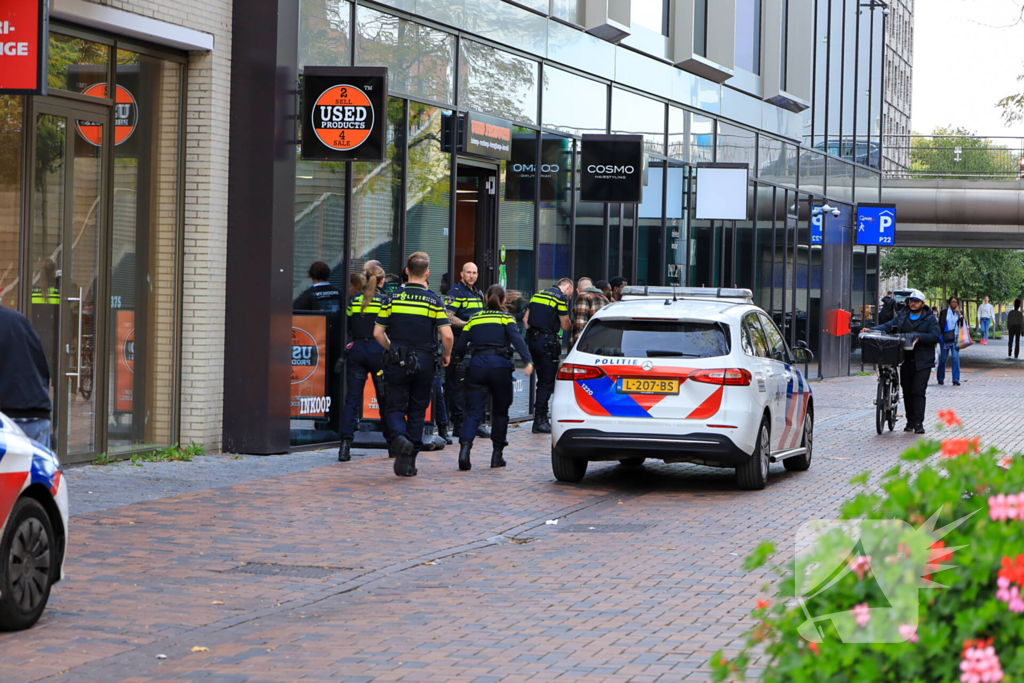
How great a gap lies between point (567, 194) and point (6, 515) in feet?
49.5

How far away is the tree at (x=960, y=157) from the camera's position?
143 feet

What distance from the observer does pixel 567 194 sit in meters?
20.9

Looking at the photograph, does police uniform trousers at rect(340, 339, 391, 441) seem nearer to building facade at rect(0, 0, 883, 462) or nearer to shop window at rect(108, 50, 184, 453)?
A: building facade at rect(0, 0, 883, 462)

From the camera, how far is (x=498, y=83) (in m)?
18.7

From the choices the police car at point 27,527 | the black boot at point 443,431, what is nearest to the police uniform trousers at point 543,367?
the black boot at point 443,431

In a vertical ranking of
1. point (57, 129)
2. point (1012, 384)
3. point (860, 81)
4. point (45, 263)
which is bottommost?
point (1012, 384)

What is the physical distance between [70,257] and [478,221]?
23.9ft

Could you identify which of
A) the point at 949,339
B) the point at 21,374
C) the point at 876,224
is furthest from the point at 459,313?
the point at 876,224

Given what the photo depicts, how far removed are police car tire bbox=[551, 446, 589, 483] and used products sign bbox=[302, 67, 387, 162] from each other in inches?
153

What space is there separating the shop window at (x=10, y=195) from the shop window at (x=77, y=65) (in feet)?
1.72

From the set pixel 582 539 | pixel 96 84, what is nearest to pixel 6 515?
pixel 582 539

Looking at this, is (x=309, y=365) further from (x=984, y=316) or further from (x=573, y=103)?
(x=984, y=316)

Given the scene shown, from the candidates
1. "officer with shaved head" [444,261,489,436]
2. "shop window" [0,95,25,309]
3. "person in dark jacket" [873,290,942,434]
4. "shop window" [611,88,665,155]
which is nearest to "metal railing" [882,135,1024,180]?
"shop window" [611,88,665,155]

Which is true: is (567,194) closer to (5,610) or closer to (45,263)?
(45,263)
